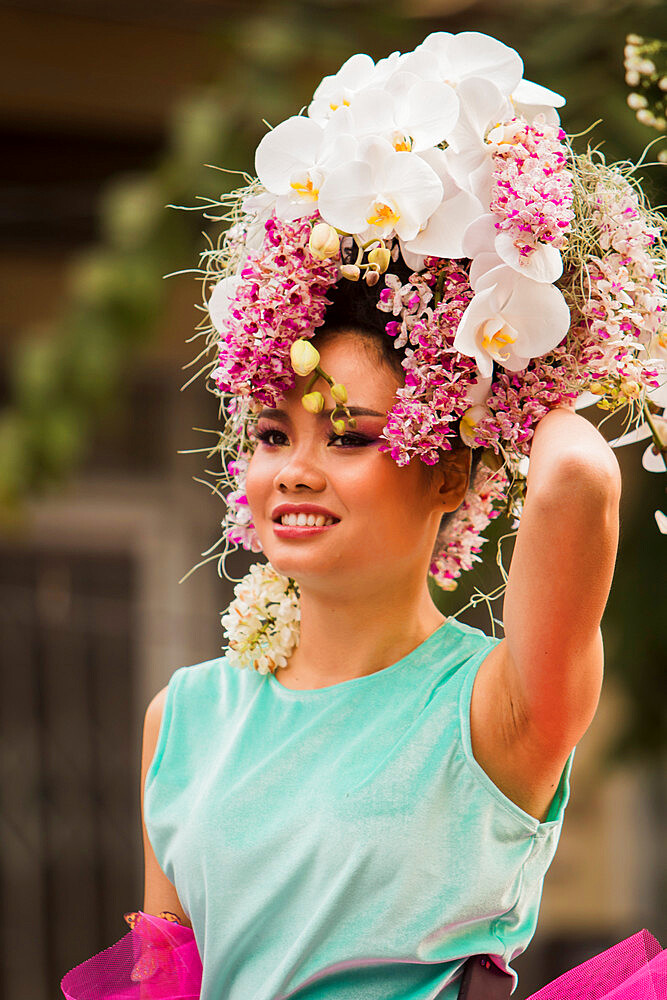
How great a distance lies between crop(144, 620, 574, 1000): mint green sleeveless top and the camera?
97 centimetres

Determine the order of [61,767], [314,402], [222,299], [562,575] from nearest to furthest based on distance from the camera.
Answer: [562,575] → [314,402] → [222,299] → [61,767]

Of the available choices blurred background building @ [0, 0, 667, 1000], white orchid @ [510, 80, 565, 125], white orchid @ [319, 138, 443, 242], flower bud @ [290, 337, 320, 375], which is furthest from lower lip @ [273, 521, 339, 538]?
blurred background building @ [0, 0, 667, 1000]

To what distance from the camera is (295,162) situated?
3.33 feet

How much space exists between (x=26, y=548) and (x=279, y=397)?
2476 millimetres

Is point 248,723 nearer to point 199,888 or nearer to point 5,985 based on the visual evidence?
point 199,888

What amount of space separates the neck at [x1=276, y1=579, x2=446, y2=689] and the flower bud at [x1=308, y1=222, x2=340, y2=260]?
0.86ft

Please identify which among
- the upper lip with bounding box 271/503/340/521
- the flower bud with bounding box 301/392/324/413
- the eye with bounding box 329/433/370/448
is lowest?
the upper lip with bounding box 271/503/340/521

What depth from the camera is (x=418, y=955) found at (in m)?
0.97

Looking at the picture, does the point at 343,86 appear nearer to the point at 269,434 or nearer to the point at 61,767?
the point at 269,434

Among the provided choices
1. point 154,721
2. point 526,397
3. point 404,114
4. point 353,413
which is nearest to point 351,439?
point 353,413

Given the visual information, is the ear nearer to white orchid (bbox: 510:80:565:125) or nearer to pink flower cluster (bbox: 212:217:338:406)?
pink flower cluster (bbox: 212:217:338:406)

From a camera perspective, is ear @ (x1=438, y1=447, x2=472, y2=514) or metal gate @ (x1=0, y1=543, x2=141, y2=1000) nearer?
ear @ (x1=438, y1=447, x2=472, y2=514)

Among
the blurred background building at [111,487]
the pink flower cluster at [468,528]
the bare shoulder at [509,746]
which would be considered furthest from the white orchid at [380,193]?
the blurred background building at [111,487]

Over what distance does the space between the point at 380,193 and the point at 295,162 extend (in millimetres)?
80
